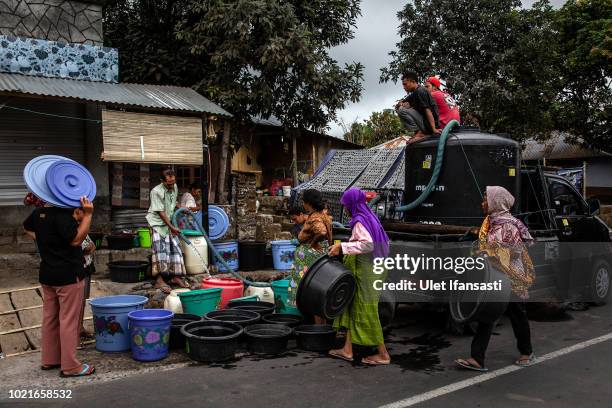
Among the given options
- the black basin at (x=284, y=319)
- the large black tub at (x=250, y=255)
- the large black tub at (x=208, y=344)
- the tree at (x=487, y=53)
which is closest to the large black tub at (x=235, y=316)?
the black basin at (x=284, y=319)

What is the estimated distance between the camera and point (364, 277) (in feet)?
18.1

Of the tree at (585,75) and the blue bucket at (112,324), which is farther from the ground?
the tree at (585,75)

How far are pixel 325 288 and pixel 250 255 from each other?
17.4 feet

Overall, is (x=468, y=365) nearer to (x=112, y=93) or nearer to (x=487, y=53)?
(x=112, y=93)

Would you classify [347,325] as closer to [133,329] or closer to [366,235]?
[366,235]

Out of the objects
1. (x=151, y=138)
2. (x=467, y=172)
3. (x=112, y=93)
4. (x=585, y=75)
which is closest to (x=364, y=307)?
(x=467, y=172)

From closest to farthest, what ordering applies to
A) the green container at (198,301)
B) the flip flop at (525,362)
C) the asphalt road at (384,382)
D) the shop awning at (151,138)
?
1. the asphalt road at (384,382)
2. the flip flop at (525,362)
3. the green container at (198,301)
4. the shop awning at (151,138)

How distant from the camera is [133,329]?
550 cm

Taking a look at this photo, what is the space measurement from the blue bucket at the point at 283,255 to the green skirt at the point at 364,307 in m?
4.86

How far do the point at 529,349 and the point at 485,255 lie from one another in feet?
3.52

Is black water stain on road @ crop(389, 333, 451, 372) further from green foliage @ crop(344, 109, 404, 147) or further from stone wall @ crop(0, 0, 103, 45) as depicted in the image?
green foliage @ crop(344, 109, 404, 147)

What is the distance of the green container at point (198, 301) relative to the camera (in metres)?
6.53

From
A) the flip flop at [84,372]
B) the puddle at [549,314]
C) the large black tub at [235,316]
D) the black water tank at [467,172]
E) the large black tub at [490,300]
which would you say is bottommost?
the puddle at [549,314]

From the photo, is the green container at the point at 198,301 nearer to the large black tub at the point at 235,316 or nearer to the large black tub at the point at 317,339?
the large black tub at the point at 235,316
